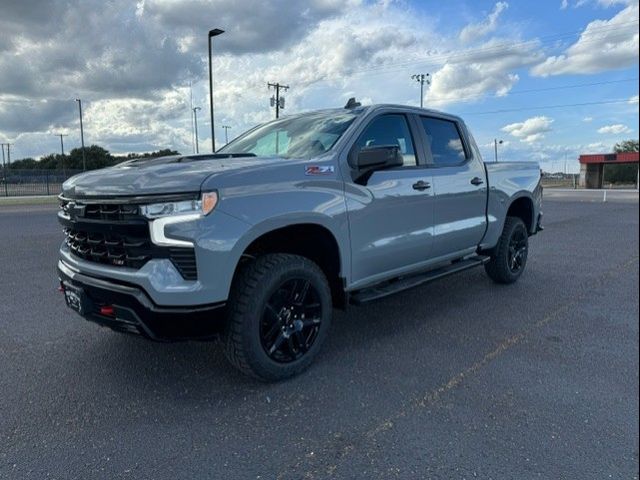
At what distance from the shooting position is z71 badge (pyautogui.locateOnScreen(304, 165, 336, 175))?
353cm

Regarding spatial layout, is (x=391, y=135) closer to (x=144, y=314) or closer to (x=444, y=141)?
(x=444, y=141)

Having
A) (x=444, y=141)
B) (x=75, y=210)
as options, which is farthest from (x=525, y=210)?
(x=75, y=210)

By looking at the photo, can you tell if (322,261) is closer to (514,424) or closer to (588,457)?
(514,424)

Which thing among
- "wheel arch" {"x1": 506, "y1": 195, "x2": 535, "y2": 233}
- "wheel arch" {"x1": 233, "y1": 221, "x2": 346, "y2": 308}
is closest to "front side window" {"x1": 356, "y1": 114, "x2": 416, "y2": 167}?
"wheel arch" {"x1": 233, "y1": 221, "x2": 346, "y2": 308}

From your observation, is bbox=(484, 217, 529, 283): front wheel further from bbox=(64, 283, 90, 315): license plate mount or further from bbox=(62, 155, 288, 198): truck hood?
bbox=(64, 283, 90, 315): license plate mount

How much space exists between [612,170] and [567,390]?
5053cm

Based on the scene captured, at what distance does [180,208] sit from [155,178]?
257 mm

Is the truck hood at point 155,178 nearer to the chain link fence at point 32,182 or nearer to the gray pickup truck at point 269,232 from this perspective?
the gray pickup truck at point 269,232

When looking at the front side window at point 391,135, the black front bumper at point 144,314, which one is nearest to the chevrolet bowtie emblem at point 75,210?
the black front bumper at point 144,314

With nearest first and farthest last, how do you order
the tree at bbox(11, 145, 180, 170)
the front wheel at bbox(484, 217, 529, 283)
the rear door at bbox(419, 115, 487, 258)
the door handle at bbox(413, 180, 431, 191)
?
the door handle at bbox(413, 180, 431, 191), the rear door at bbox(419, 115, 487, 258), the front wheel at bbox(484, 217, 529, 283), the tree at bbox(11, 145, 180, 170)

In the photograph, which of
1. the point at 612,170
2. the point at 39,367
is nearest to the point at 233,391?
the point at 39,367

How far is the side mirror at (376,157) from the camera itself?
3719mm

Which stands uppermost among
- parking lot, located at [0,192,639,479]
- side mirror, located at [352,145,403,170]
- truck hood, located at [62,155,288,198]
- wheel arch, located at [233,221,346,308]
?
side mirror, located at [352,145,403,170]

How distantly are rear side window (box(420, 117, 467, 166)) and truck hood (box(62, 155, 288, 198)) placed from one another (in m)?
1.98
